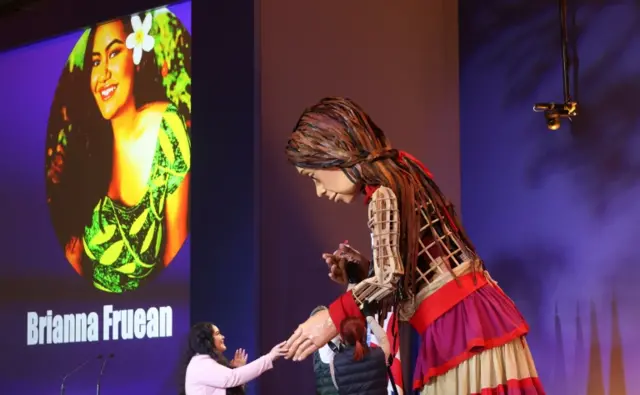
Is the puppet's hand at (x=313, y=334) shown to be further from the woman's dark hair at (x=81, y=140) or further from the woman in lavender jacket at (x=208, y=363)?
the woman's dark hair at (x=81, y=140)

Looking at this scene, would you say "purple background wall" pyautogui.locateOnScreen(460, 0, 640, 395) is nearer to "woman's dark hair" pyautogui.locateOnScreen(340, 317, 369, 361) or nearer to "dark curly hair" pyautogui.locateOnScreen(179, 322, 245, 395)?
"dark curly hair" pyautogui.locateOnScreen(179, 322, 245, 395)

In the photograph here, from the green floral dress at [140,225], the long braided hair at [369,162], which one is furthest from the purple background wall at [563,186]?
the long braided hair at [369,162]

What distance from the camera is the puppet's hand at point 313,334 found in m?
2.06

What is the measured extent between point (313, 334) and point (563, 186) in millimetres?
2895

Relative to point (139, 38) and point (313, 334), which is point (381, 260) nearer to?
point (313, 334)

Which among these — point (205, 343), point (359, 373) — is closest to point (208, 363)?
point (205, 343)

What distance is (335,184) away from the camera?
2.16 metres

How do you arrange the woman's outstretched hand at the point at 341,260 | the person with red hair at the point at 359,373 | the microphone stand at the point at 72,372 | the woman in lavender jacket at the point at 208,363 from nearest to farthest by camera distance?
the woman's outstretched hand at the point at 341,260 < the person with red hair at the point at 359,373 < the woman in lavender jacket at the point at 208,363 < the microphone stand at the point at 72,372

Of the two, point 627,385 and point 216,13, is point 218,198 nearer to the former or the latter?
point 216,13

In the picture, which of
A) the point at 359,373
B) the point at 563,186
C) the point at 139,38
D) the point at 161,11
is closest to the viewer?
the point at 359,373

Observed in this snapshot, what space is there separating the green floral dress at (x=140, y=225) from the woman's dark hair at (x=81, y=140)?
0.15m

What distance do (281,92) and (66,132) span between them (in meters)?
2.07

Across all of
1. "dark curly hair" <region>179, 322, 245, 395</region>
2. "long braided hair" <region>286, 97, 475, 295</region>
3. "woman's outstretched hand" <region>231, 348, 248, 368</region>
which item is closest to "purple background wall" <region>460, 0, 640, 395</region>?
"woman's outstretched hand" <region>231, 348, 248, 368</region>

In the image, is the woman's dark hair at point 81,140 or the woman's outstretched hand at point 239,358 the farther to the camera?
the woman's dark hair at point 81,140
